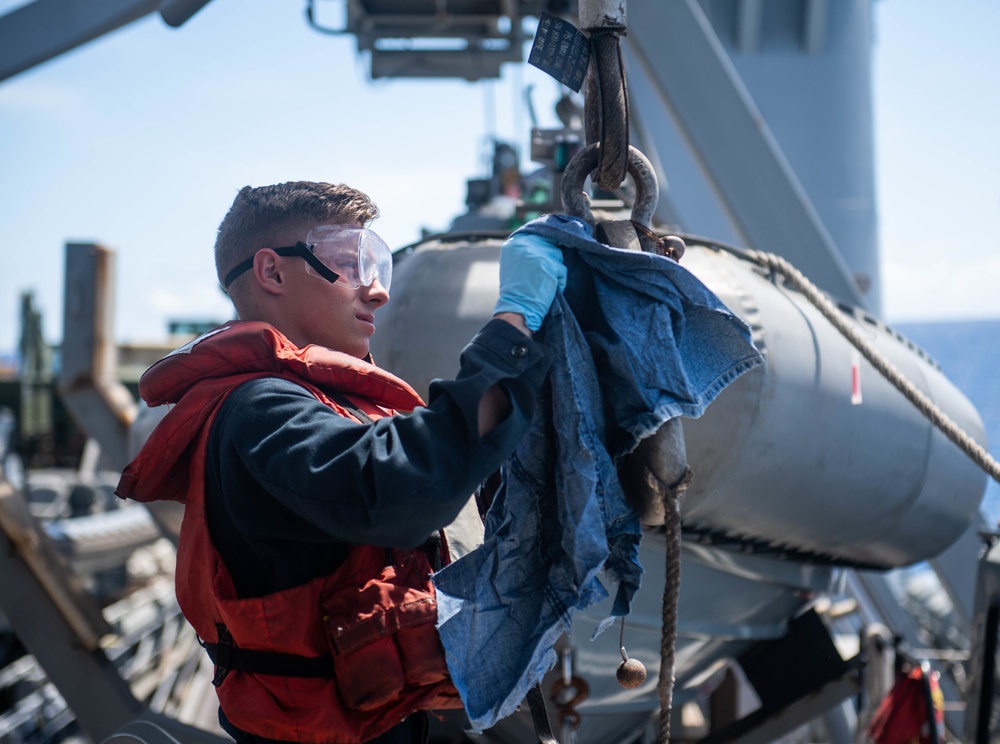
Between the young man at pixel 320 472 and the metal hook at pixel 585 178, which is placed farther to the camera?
the metal hook at pixel 585 178

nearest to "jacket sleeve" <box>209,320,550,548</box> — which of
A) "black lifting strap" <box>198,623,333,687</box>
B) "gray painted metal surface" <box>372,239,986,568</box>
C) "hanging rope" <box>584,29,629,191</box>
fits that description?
"black lifting strap" <box>198,623,333,687</box>

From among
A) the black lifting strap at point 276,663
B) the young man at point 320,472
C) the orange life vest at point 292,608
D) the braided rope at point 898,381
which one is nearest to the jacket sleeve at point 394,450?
the young man at point 320,472

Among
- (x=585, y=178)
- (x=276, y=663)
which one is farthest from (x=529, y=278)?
(x=276, y=663)

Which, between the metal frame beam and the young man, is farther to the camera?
the metal frame beam

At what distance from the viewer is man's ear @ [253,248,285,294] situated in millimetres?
1530

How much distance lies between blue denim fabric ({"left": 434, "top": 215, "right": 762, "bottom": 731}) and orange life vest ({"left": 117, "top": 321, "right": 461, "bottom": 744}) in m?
0.07

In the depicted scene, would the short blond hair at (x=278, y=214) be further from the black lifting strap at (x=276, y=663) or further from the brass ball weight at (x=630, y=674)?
the brass ball weight at (x=630, y=674)

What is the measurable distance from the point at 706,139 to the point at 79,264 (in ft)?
10.8

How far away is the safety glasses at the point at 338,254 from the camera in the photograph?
5.00 ft

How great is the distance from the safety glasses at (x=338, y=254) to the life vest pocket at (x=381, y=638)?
456 mm

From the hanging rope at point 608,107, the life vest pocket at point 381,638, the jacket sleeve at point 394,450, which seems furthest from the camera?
the hanging rope at point 608,107

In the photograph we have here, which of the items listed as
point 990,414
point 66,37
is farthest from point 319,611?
point 990,414

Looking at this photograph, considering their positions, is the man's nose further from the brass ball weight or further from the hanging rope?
the brass ball weight

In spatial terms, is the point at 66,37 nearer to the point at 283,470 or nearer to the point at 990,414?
the point at 283,470
